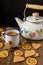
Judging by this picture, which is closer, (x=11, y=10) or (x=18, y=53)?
(x=18, y=53)

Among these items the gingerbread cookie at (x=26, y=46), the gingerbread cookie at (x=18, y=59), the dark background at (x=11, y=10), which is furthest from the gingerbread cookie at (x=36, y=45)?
the dark background at (x=11, y=10)

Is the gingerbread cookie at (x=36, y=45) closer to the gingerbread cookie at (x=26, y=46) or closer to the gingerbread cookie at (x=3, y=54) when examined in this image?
the gingerbread cookie at (x=26, y=46)

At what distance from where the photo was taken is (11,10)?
1.22m

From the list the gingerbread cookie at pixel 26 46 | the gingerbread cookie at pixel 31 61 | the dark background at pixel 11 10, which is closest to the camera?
the gingerbread cookie at pixel 31 61

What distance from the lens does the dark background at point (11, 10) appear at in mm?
1199

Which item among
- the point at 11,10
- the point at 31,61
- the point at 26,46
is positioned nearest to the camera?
the point at 31,61

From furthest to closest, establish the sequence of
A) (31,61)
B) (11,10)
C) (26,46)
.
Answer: (11,10) < (26,46) < (31,61)

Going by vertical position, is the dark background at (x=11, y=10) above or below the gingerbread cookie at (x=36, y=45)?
above

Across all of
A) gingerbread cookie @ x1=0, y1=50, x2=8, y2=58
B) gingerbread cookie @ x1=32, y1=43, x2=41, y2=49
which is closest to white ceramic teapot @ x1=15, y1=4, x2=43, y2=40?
gingerbread cookie @ x1=32, y1=43, x2=41, y2=49

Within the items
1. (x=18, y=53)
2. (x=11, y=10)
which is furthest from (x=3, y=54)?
(x=11, y=10)

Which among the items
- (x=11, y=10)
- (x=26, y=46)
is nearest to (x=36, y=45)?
(x=26, y=46)

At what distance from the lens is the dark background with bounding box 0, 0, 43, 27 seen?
120 cm

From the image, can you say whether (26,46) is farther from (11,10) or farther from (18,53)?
(11,10)

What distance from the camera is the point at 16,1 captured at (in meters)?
1.20
